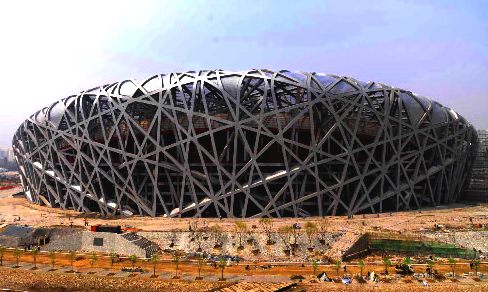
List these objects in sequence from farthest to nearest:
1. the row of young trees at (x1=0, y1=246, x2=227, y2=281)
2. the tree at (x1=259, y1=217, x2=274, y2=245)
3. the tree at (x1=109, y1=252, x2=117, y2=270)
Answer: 1. the tree at (x1=259, y1=217, x2=274, y2=245)
2. the tree at (x1=109, y1=252, x2=117, y2=270)
3. the row of young trees at (x1=0, y1=246, x2=227, y2=281)

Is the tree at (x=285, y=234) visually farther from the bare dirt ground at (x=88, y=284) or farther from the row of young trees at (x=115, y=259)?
the bare dirt ground at (x=88, y=284)

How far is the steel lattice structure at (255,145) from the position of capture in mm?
54062

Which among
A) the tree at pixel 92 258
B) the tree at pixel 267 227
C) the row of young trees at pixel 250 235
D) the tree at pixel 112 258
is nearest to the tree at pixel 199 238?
the row of young trees at pixel 250 235

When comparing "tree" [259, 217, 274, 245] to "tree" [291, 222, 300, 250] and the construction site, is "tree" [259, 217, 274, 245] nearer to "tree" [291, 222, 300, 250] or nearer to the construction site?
the construction site

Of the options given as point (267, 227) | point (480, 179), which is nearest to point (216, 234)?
point (267, 227)

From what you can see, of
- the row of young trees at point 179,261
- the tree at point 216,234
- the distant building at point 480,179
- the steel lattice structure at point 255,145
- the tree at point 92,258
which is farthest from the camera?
the distant building at point 480,179

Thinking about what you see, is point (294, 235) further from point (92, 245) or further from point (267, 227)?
point (92, 245)

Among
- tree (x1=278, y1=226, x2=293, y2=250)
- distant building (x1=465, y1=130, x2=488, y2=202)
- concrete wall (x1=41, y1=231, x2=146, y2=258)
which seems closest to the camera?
concrete wall (x1=41, y1=231, x2=146, y2=258)

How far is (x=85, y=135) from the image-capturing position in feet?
198

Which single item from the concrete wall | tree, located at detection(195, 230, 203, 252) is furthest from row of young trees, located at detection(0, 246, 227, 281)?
tree, located at detection(195, 230, 203, 252)

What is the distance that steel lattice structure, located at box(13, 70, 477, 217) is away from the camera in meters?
54.1

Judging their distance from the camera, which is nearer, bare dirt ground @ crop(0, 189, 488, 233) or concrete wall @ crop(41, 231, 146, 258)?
concrete wall @ crop(41, 231, 146, 258)

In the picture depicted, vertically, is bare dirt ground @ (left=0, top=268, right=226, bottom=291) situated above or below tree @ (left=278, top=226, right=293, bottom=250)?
below

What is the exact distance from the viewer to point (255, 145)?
176 feet
